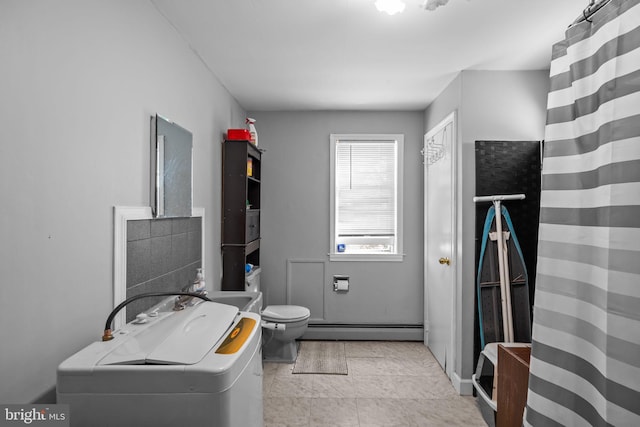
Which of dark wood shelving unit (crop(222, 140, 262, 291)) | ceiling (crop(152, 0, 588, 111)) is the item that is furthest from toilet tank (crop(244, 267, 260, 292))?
ceiling (crop(152, 0, 588, 111))

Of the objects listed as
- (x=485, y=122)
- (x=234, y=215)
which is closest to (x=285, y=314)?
(x=234, y=215)

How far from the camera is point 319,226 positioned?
402cm

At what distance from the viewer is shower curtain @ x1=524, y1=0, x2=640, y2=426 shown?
0.94 m

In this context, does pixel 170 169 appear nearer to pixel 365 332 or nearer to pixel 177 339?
pixel 177 339

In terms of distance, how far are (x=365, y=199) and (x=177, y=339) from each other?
3034 mm

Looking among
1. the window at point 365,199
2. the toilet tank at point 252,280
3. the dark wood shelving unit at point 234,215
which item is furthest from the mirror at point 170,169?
the window at point 365,199

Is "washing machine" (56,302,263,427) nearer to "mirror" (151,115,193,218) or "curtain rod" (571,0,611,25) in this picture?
"mirror" (151,115,193,218)

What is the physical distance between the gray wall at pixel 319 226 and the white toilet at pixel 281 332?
1.82ft

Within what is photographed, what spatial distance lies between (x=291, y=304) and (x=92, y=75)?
3067 mm

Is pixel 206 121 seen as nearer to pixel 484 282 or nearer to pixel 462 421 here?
pixel 484 282

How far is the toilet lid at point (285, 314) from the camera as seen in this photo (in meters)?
3.33

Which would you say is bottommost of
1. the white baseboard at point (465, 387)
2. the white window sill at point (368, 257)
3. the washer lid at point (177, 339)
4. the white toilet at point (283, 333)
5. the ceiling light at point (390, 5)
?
the white baseboard at point (465, 387)

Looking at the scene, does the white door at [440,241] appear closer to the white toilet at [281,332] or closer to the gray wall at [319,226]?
the gray wall at [319,226]

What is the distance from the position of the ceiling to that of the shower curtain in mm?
1043
